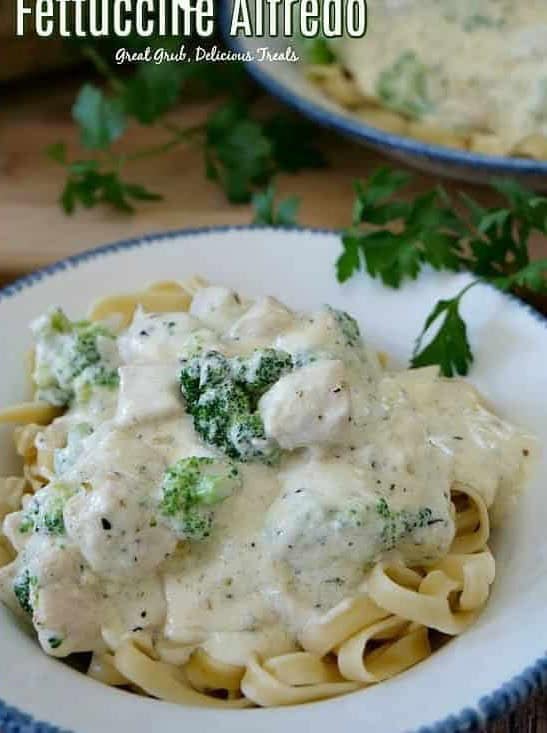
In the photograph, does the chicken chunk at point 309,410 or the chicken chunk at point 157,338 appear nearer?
the chicken chunk at point 309,410

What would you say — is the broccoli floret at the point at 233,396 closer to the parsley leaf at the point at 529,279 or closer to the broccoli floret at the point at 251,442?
the broccoli floret at the point at 251,442

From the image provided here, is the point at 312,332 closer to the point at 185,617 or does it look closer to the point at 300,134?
the point at 185,617

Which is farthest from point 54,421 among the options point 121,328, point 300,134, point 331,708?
point 300,134

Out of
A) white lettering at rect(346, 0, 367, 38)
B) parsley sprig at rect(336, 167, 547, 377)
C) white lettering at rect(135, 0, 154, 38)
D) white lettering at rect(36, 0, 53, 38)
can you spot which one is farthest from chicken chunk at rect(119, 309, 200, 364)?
white lettering at rect(36, 0, 53, 38)

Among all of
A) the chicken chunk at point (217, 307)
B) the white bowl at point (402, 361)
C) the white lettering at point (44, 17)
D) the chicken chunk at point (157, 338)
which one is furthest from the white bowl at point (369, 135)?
the chicken chunk at point (157, 338)

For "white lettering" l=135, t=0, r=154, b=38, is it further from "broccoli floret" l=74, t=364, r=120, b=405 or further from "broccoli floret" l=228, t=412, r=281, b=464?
"broccoli floret" l=228, t=412, r=281, b=464
